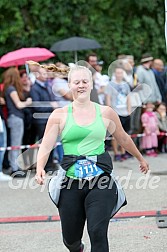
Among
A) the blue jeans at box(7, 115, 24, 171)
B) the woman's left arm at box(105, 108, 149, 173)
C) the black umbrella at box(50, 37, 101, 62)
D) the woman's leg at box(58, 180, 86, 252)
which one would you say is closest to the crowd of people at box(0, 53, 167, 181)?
the blue jeans at box(7, 115, 24, 171)

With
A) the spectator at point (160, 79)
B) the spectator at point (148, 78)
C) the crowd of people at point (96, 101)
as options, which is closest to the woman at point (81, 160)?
the crowd of people at point (96, 101)

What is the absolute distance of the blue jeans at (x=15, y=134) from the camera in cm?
1014

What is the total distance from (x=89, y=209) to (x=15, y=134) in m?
5.67

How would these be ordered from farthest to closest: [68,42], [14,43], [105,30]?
[105,30] → [14,43] → [68,42]

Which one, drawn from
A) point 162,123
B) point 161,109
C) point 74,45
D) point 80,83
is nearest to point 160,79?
point 161,109

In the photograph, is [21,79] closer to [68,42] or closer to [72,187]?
[68,42]

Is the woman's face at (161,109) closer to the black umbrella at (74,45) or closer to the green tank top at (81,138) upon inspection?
the black umbrella at (74,45)

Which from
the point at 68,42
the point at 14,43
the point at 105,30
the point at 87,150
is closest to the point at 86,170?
the point at 87,150

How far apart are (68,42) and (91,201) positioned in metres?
8.21

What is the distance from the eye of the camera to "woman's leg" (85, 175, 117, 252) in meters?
4.62

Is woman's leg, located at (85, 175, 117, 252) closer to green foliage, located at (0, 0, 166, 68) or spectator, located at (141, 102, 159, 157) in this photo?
spectator, located at (141, 102, 159, 157)

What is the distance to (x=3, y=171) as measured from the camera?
34.4 feet

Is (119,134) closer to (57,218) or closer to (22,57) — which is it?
(57,218)

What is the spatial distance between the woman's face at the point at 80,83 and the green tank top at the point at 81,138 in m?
0.21
